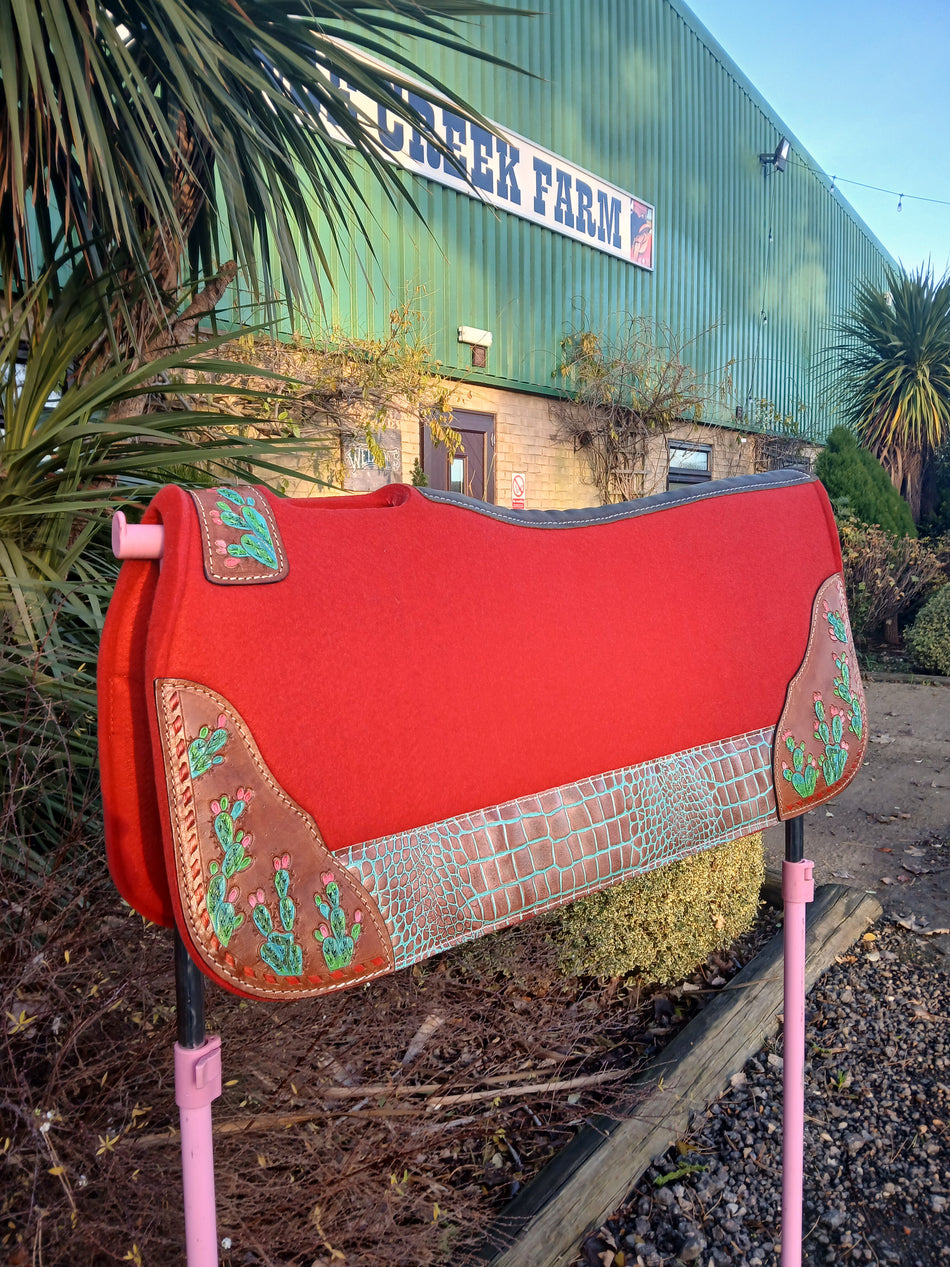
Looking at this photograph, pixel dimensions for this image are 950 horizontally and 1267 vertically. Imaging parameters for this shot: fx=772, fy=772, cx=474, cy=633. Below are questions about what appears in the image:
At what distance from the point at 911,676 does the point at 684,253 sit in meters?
5.81

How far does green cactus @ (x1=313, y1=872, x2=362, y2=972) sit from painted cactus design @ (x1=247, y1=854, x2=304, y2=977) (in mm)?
25

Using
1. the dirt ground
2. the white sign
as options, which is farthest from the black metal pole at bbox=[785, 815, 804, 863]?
the white sign

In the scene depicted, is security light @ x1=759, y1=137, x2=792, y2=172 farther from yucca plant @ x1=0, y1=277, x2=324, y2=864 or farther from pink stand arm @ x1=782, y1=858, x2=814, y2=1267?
pink stand arm @ x1=782, y1=858, x2=814, y2=1267

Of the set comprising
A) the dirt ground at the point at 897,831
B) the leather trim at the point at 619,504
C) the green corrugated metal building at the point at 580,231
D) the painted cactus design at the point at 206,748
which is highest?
the green corrugated metal building at the point at 580,231

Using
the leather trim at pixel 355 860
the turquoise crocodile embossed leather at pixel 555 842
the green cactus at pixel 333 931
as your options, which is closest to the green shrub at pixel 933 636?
the turquoise crocodile embossed leather at pixel 555 842

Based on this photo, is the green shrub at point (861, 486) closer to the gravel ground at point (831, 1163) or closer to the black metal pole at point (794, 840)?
the gravel ground at point (831, 1163)

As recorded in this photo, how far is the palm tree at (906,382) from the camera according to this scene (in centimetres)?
981

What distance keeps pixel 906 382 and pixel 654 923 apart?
10.1 meters

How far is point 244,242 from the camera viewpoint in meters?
2.59

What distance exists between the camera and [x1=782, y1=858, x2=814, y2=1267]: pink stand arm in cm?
119

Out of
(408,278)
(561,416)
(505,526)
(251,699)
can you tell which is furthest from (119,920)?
(561,416)

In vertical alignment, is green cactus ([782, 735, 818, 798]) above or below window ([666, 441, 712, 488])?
below

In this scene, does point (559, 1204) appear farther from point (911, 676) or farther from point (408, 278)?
point (911, 676)

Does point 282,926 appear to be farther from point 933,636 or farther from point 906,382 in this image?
point 906,382
